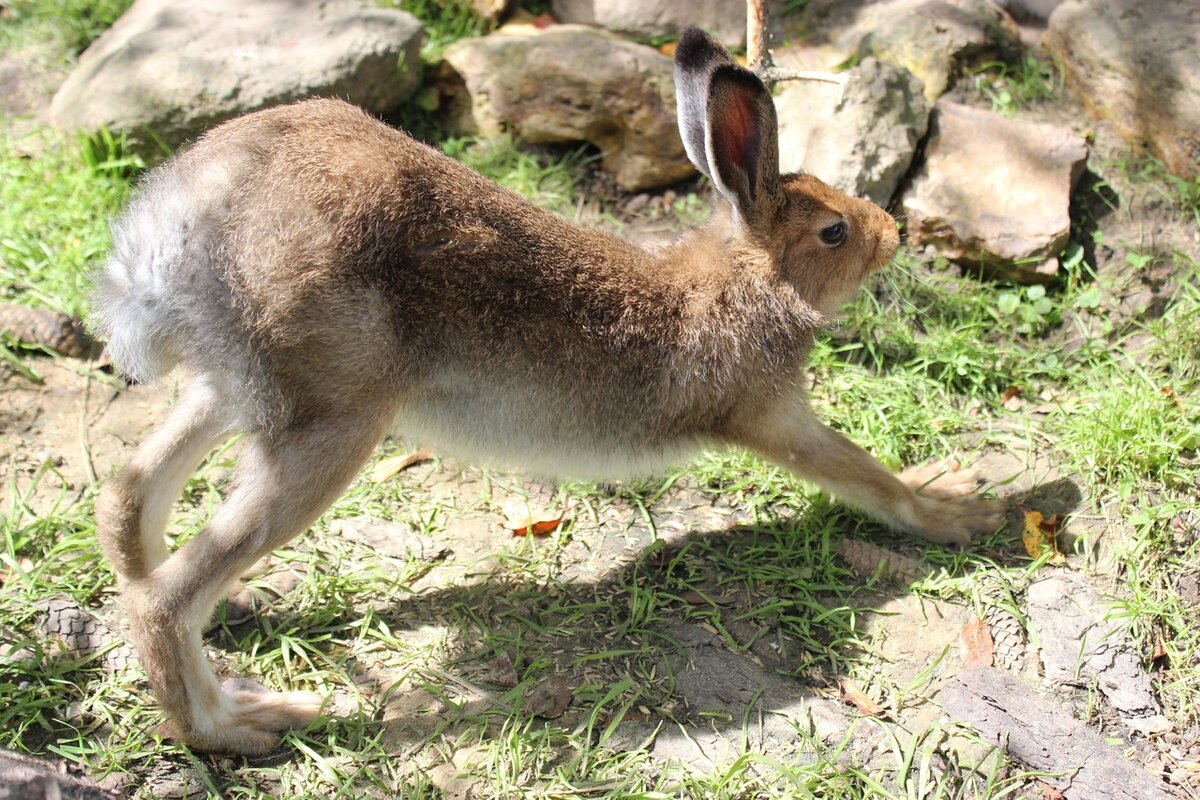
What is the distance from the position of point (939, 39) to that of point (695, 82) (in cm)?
275

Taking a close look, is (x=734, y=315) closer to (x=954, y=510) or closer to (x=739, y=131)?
(x=739, y=131)

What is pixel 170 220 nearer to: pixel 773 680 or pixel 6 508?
pixel 6 508

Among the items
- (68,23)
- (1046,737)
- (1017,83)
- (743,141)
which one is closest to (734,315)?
(743,141)

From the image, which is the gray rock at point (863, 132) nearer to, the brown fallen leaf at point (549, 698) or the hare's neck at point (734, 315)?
the hare's neck at point (734, 315)

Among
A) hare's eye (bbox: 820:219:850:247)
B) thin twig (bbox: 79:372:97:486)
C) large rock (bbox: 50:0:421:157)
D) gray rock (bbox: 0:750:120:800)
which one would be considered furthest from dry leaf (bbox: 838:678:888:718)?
large rock (bbox: 50:0:421:157)

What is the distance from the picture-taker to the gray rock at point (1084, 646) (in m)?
4.07

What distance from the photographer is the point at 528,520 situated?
194 inches

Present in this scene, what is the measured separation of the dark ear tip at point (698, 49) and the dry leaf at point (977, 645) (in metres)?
2.39

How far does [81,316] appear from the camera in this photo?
545 centimetres

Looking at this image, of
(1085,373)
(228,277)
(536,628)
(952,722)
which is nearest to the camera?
(228,277)

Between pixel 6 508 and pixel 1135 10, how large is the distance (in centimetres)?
615

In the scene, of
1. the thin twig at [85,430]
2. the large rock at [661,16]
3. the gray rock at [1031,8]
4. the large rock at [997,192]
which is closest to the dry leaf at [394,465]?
the thin twig at [85,430]

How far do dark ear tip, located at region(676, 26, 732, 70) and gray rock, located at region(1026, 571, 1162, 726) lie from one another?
243 centimetres

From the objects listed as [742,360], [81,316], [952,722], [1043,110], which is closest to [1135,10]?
[1043,110]
